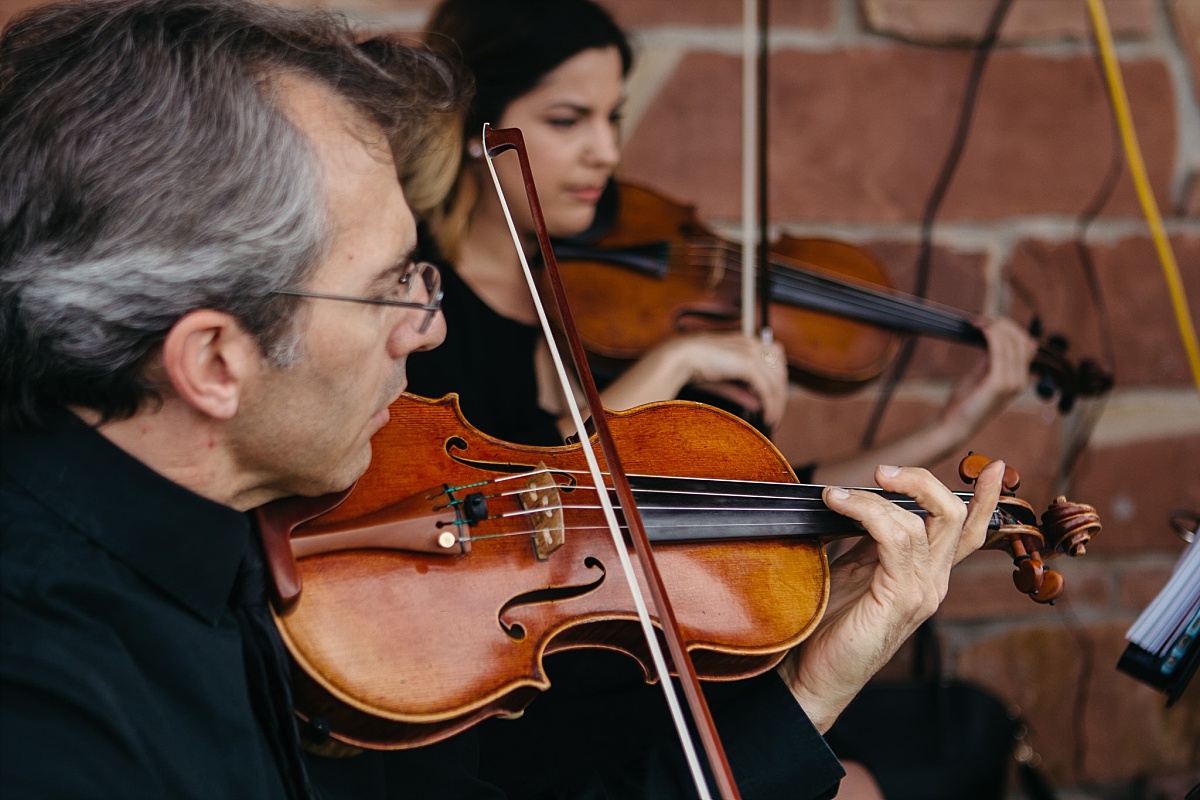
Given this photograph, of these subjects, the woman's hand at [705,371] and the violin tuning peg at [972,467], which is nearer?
the violin tuning peg at [972,467]

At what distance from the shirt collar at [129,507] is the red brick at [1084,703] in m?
1.33

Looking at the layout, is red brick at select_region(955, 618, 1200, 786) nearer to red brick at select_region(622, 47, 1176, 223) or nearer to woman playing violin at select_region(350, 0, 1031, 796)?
woman playing violin at select_region(350, 0, 1031, 796)

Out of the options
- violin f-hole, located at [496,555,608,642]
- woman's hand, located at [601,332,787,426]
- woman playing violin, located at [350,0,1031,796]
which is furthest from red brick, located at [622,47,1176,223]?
violin f-hole, located at [496,555,608,642]

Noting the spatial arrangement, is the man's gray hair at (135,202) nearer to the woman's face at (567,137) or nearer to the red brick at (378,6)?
the woman's face at (567,137)

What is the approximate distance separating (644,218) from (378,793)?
834 millimetres

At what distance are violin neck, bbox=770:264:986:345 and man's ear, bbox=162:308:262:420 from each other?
79cm

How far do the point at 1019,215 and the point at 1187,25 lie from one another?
0.36 m

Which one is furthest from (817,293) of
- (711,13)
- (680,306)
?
(711,13)

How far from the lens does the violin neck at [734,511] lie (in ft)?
2.74

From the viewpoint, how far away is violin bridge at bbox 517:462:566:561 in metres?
0.79

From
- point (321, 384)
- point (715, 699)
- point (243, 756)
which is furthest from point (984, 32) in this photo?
point (243, 756)

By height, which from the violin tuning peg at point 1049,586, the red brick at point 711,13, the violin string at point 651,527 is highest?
the red brick at point 711,13

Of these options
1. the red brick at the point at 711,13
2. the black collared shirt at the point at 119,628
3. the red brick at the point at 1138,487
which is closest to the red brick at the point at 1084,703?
the red brick at the point at 1138,487

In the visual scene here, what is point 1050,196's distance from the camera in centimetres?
165
